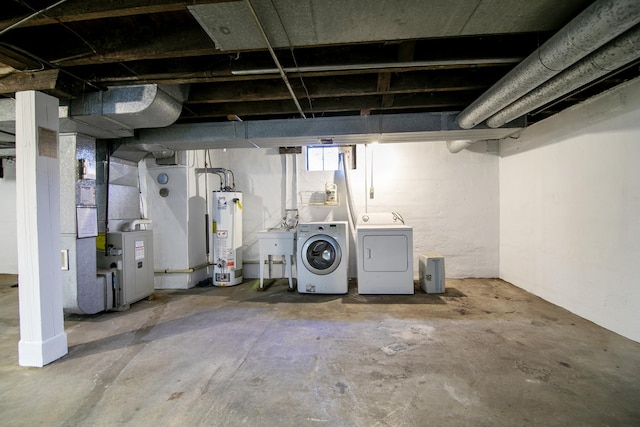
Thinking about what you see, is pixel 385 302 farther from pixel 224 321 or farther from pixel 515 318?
pixel 224 321

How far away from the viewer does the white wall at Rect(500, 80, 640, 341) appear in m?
2.51

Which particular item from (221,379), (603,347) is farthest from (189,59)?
(603,347)

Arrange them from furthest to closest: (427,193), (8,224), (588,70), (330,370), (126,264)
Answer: (8,224), (427,193), (126,264), (330,370), (588,70)

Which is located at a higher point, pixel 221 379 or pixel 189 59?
pixel 189 59

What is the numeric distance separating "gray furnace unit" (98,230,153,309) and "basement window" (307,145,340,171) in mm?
2692

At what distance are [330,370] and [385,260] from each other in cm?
202

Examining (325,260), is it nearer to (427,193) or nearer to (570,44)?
(427,193)

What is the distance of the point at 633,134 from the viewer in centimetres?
247

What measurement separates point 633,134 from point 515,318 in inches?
79.5

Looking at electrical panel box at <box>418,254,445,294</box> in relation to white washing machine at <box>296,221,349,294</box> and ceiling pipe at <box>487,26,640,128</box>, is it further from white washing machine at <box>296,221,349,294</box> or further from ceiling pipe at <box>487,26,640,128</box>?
A: ceiling pipe at <box>487,26,640,128</box>

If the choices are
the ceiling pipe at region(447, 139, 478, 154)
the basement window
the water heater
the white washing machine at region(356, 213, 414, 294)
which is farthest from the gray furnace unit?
the ceiling pipe at region(447, 139, 478, 154)

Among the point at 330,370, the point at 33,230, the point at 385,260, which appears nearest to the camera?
the point at 330,370

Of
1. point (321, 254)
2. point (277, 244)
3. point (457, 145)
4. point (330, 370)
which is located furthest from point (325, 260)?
point (457, 145)

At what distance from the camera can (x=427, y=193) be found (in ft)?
15.2
